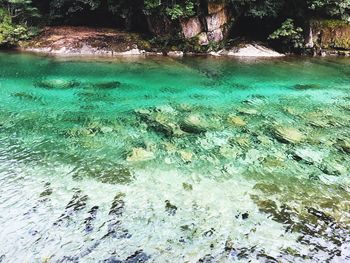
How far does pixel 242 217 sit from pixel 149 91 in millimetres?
8429

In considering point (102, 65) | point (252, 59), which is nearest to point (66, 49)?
point (102, 65)

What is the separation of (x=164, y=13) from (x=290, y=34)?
7.25 metres

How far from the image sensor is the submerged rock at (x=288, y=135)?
9.44 m

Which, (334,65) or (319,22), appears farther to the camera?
(319,22)

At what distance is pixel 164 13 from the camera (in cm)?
2012

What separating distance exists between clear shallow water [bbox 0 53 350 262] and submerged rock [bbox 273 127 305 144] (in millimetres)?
54

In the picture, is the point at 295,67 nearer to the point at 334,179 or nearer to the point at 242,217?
the point at 334,179

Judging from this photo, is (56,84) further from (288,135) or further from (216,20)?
(216,20)

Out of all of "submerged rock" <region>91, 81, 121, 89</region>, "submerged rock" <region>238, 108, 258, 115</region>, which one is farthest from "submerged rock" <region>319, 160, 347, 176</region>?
"submerged rock" <region>91, 81, 121, 89</region>

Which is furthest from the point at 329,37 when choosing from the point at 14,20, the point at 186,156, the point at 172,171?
the point at 14,20

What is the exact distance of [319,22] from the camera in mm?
20844

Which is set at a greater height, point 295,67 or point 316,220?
point 295,67

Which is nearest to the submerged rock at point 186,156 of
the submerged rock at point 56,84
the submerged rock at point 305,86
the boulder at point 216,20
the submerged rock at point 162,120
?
the submerged rock at point 162,120

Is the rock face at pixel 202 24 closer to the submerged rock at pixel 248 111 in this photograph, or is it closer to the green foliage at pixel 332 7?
the green foliage at pixel 332 7
